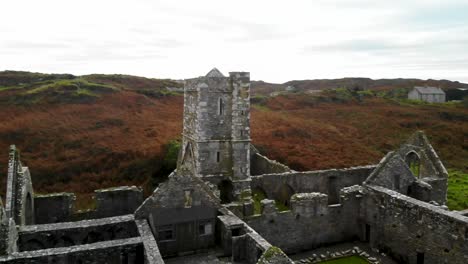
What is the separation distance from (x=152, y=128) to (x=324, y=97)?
44.2 meters

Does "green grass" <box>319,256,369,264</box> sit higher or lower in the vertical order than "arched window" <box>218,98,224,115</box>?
lower

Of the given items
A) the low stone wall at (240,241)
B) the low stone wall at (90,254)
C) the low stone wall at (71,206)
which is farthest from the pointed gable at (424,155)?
the low stone wall at (90,254)

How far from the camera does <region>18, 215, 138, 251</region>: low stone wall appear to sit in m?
13.4

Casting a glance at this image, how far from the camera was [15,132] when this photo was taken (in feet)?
112

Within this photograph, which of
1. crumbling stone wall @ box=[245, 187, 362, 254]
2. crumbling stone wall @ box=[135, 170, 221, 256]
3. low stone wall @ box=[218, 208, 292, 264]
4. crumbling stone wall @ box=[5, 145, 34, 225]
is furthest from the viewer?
crumbling stone wall @ box=[245, 187, 362, 254]

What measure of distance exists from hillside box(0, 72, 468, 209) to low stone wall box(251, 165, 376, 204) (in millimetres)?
8398

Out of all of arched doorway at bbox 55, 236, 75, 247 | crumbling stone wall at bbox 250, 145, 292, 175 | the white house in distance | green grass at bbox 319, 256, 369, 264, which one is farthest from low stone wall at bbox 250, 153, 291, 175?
the white house in distance

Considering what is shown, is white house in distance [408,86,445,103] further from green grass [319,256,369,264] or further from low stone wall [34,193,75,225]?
low stone wall [34,193,75,225]

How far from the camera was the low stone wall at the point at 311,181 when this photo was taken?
75.2 ft

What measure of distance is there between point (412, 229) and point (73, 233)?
13.1 m

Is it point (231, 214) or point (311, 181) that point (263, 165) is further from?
point (231, 214)

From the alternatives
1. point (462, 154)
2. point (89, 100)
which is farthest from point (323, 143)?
point (89, 100)

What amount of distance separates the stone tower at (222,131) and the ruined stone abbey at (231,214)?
58 mm

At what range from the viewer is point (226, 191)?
2286 centimetres
